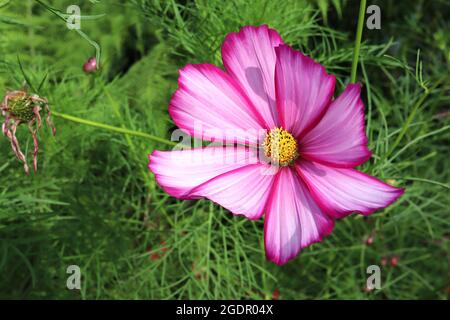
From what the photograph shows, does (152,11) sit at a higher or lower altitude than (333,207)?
higher

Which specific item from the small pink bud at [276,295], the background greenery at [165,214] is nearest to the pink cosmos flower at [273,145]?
the background greenery at [165,214]

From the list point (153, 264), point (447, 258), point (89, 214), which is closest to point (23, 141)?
point (89, 214)

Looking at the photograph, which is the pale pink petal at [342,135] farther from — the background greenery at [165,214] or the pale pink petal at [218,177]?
the background greenery at [165,214]

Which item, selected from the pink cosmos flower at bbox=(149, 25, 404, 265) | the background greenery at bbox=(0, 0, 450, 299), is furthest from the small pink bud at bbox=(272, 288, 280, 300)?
the pink cosmos flower at bbox=(149, 25, 404, 265)

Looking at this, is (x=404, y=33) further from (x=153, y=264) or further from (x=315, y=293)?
(x=153, y=264)

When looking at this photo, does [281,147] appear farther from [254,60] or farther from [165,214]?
[165,214]

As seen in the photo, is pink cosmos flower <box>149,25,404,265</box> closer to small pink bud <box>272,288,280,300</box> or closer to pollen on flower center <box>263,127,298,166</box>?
pollen on flower center <box>263,127,298,166</box>
